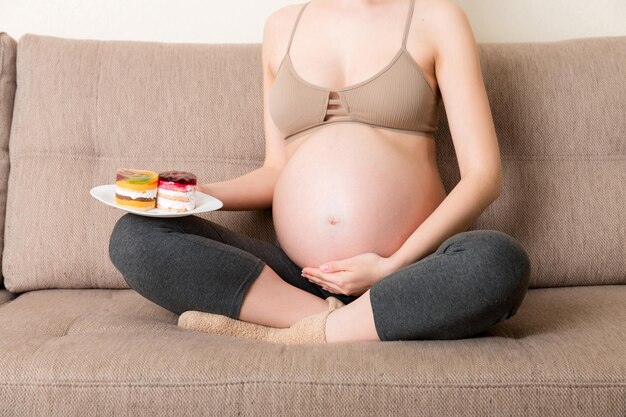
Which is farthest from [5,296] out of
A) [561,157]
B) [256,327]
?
[561,157]

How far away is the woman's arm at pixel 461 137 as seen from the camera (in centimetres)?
132

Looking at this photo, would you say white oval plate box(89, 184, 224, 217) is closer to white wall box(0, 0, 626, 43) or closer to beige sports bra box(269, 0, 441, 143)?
beige sports bra box(269, 0, 441, 143)

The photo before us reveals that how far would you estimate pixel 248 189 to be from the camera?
1540mm

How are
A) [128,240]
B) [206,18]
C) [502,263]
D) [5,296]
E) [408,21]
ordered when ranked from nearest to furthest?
[502,263]
[128,240]
[408,21]
[5,296]
[206,18]

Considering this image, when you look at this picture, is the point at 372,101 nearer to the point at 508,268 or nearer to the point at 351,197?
the point at 351,197

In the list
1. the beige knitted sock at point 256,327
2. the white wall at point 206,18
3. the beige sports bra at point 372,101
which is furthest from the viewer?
the white wall at point 206,18

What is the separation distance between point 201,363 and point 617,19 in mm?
1597

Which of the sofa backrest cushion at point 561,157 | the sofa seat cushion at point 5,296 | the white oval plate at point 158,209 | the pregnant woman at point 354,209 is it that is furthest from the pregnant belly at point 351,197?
the sofa seat cushion at point 5,296

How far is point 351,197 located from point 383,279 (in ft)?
0.79

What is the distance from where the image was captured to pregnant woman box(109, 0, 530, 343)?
1.15m

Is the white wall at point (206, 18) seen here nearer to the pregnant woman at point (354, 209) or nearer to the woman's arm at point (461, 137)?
the pregnant woman at point (354, 209)

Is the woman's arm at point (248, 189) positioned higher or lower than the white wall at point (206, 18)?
lower

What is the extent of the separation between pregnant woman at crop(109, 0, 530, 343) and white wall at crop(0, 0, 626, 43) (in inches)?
15.1

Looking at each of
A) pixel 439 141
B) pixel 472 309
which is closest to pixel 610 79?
pixel 439 141
